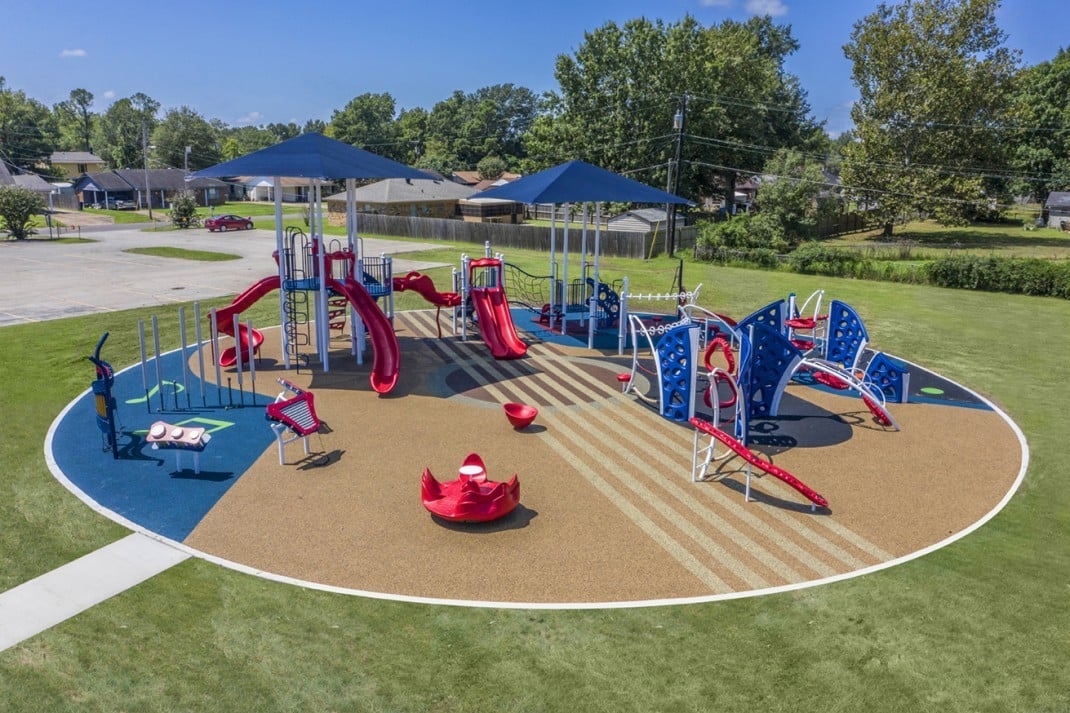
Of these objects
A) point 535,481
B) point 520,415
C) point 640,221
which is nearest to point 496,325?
point 520,415

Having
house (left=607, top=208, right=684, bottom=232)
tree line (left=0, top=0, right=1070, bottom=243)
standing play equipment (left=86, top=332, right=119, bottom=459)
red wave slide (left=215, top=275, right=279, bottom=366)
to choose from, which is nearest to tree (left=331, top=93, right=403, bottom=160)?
tree line (left=0, top=0, right=1070, bottom=243)

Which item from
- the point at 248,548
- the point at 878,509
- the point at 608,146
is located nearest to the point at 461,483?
the point at 248,548

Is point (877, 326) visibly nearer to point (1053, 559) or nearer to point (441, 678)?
point (1053, 559)

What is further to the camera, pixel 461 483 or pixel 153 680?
pixel 461 483

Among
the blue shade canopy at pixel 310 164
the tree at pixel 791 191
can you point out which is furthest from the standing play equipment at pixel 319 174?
the tree at pixel 791 191

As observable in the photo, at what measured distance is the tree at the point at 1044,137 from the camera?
69.1 metres

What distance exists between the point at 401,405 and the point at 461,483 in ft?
15.5

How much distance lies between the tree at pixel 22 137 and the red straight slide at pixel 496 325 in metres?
108

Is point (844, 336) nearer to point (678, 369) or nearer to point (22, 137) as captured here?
point (678, 369)

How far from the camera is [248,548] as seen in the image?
29.6 feet

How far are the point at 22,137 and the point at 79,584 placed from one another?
120927mm

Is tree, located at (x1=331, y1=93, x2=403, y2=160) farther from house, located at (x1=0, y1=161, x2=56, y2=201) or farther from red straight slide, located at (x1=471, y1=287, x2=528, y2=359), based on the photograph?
red straight slide, located at (x1=471, y1=287, x2=528, y2=359)

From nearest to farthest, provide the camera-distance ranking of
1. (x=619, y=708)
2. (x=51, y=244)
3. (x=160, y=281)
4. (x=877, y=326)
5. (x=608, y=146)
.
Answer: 1. (x=619, y=708)
2. (x=877, y=326)
3. (x=160, y=281)
4. (x=51, y=244)
5. (x=608, y=146)

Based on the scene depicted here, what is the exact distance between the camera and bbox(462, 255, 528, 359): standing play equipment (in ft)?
60.1
